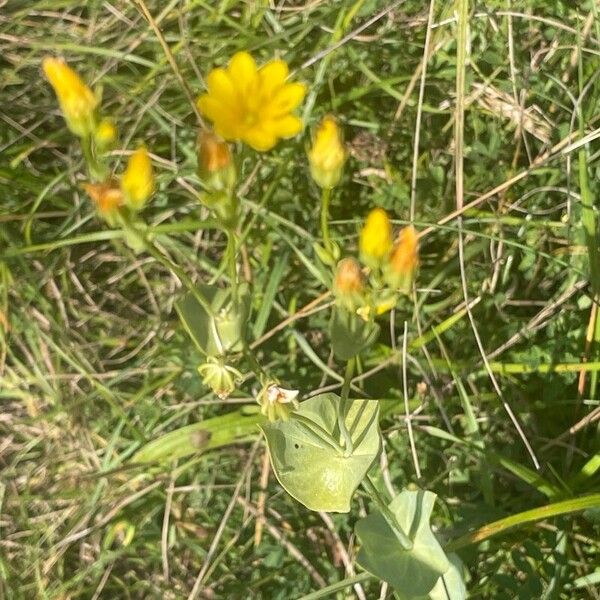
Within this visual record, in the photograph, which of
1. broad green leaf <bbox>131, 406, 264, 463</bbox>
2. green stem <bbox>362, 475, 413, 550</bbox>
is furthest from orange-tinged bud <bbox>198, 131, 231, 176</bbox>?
broad green leaf <bbox>131, 406, 264, 463</bbox>

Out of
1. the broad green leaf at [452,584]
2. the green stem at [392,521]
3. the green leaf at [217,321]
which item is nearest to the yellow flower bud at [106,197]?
the green leaf at [217,321]

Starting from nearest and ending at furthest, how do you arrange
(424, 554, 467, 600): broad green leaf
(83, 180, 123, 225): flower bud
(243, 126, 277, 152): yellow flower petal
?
1. (83, 180, 123, 225): flower bud
2. (243, 126, 277, 152): yellow flower petal
3. (424, 554, 467, 600): broad green leaf

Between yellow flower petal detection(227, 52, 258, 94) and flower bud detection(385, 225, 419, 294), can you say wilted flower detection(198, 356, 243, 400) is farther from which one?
yellow flower petal detection(227, 52, 258, 94)

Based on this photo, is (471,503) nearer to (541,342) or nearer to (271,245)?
(541,342)

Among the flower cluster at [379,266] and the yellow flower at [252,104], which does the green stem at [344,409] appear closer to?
the flower cluster at [379,266]

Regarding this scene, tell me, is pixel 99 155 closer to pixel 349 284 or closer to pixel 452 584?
pixel 349 284

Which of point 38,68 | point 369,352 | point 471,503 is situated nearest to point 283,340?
point 369,352
